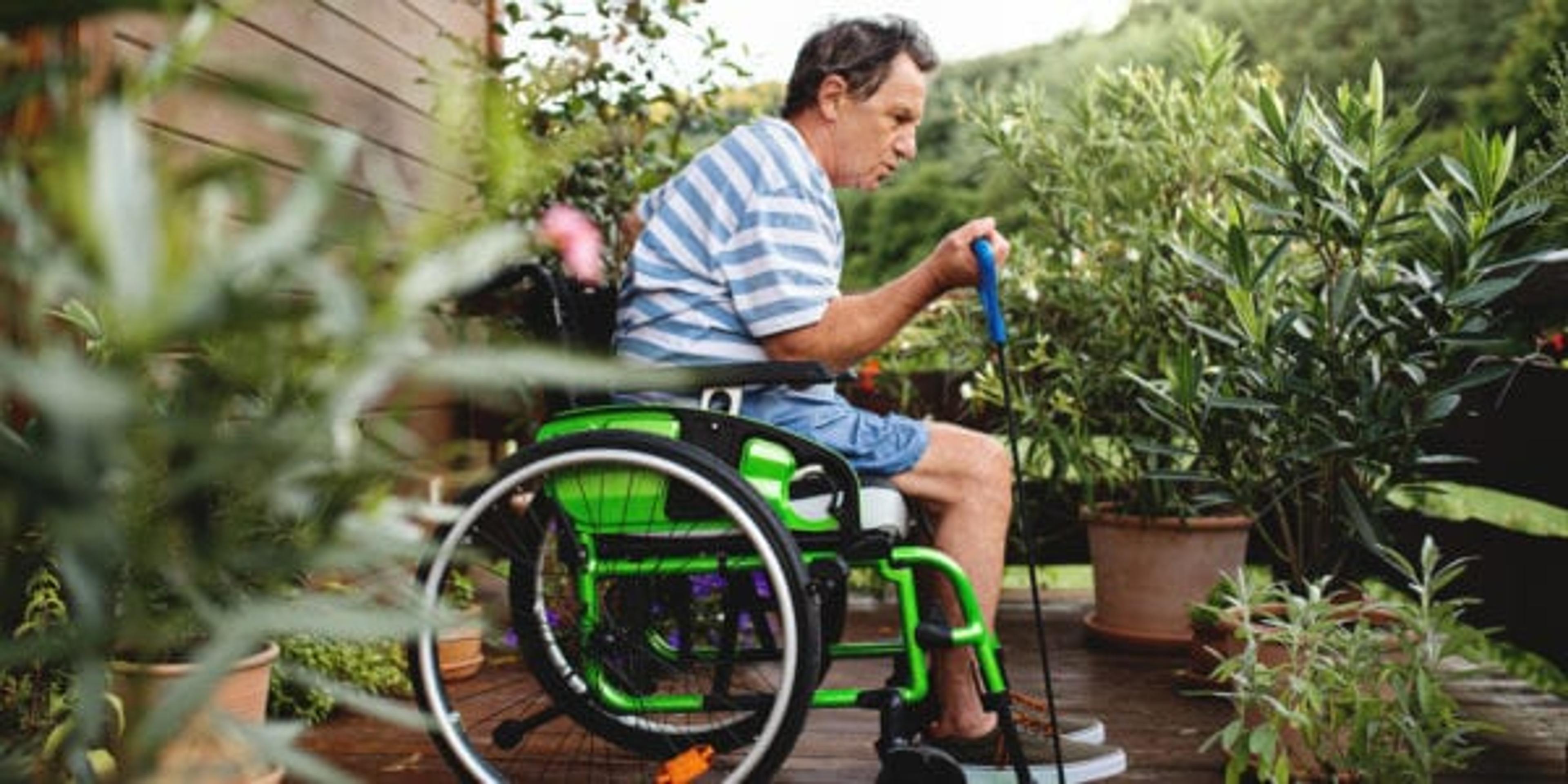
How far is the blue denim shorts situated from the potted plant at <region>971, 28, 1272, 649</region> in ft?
3.82

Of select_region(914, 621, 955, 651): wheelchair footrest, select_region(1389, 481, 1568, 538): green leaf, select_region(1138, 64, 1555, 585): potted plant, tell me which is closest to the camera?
select_region(914, 621, 955, 651): wheelchair footrest

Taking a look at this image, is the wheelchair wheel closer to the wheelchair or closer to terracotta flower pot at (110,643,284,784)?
the wheelchair

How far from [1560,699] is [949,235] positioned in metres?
1.66

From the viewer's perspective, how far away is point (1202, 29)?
9.83 ft

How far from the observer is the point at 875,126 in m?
2.13

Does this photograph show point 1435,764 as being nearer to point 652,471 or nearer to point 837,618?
point 837,618

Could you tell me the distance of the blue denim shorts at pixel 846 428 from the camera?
1886mm

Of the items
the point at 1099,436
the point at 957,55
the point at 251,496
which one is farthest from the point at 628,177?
the point at 957,55

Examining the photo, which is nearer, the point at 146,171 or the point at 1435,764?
the point at 146,171

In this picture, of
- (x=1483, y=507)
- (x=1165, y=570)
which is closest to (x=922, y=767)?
(x=1165, y=570)

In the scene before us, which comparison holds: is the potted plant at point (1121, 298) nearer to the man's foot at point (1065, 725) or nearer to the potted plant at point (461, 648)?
the man's foot at point (1065, 725)

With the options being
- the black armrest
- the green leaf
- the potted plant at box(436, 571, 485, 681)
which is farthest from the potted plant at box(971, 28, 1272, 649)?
the black armrest

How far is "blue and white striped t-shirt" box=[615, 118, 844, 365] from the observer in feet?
6.10

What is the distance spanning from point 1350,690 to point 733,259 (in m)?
0.97
